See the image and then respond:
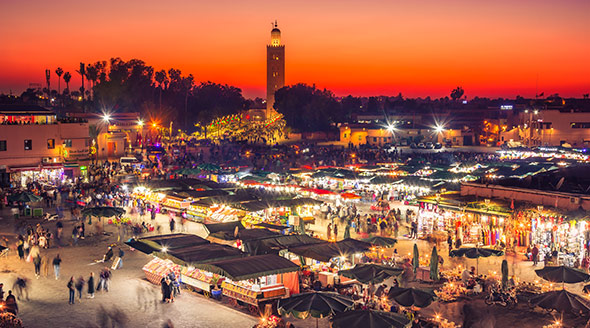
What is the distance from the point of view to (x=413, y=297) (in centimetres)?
1545

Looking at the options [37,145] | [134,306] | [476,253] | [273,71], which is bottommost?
[134,306]

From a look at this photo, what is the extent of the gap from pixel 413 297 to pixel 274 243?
6.40m

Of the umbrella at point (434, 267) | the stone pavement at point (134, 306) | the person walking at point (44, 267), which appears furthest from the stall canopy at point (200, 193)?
the umbrella at point (434, 267)

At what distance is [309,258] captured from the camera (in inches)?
798

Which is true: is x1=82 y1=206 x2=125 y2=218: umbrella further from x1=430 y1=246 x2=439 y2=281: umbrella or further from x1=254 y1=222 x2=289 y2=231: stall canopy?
x1=430 y1=246 x2=439 y2=281: umbrella

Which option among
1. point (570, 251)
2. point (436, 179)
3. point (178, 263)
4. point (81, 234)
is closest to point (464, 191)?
point (570, 251)

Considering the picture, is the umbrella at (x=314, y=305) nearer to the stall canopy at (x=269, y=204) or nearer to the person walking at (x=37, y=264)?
the person walking at (x=37, y=264)

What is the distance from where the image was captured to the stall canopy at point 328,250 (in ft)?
63.4

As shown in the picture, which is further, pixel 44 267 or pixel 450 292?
pixel 44 267

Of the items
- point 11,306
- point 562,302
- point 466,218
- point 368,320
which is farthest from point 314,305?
point 466,218

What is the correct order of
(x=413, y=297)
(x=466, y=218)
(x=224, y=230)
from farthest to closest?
(x=466, y=218) < (x=224, y=230) < (x=413, y=297)

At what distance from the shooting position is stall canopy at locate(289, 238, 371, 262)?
19.3 meters

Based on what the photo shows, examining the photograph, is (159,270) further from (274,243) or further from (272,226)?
(272,226)

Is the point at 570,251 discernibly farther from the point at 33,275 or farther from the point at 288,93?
the point at 288,93
